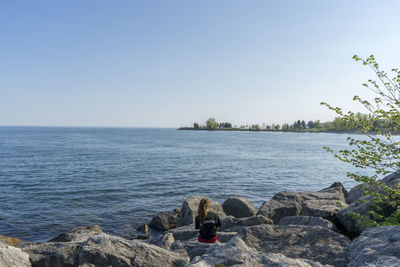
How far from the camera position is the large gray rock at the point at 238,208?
56.6 feet

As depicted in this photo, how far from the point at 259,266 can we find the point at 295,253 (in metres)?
2.74

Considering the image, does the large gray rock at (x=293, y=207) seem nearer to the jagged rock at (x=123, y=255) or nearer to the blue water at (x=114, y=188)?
the blue water at (x=114, y=188)

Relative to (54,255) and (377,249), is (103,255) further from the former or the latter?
(377,249)

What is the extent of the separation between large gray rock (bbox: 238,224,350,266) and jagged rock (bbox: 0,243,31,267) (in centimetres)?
591

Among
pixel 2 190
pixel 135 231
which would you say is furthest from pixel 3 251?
pixel 2 190

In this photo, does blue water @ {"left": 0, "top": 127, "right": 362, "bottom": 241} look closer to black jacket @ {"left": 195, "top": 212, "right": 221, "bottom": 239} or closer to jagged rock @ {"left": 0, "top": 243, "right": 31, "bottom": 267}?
black jacket @ {"left": 195, "top": 212, "right": 221, "bottom": 239}

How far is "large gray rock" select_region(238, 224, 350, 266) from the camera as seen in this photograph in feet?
22.4

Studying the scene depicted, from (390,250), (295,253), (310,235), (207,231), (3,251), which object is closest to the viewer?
(390,250)

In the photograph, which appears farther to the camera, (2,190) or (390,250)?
(2,190)

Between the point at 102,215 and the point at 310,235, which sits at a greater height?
the point at 310,235

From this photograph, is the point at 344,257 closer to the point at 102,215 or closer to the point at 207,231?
the point at 207,231

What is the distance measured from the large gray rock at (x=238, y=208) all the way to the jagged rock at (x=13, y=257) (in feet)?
42.7

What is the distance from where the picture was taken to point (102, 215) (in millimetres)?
19656

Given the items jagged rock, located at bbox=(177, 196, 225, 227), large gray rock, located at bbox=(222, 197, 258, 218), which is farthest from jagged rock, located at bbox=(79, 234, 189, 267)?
large gray rock, located at bbox=(222, 197, 258, 218)
